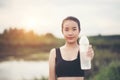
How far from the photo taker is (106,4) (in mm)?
2330

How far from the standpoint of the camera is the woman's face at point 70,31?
89.4 inches

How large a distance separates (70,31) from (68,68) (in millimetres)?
282

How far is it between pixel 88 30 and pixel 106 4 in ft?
0.83

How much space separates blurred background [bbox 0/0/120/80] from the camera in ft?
7.57

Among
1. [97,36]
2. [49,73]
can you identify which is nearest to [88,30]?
[97,36]

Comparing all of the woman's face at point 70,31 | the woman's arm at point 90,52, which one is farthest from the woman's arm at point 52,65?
the woman's arm at point 90,52

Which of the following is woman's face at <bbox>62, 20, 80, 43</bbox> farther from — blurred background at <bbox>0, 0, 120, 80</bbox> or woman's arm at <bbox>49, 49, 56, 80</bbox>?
woman's arm at <bbox>49, 49, 56, 80</bbox>

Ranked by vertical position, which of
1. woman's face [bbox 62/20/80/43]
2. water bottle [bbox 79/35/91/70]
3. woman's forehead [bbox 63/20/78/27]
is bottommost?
water bottle [bbox 79/35/91/70]

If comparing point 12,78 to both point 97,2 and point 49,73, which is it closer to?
point 49,73

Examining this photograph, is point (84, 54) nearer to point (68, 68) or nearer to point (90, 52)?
point (90, 52)

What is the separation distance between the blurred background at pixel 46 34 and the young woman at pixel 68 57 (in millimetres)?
41

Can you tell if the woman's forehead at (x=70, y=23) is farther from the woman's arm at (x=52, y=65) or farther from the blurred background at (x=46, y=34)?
the woman's arm at (x=52, y=65)

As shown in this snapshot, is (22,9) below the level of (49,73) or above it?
above

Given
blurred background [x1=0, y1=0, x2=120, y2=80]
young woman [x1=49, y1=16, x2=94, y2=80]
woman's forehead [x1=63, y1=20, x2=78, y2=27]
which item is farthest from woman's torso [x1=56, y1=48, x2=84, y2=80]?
woman's forehead [x1=63, y1=20, x2=78, y2=27]
